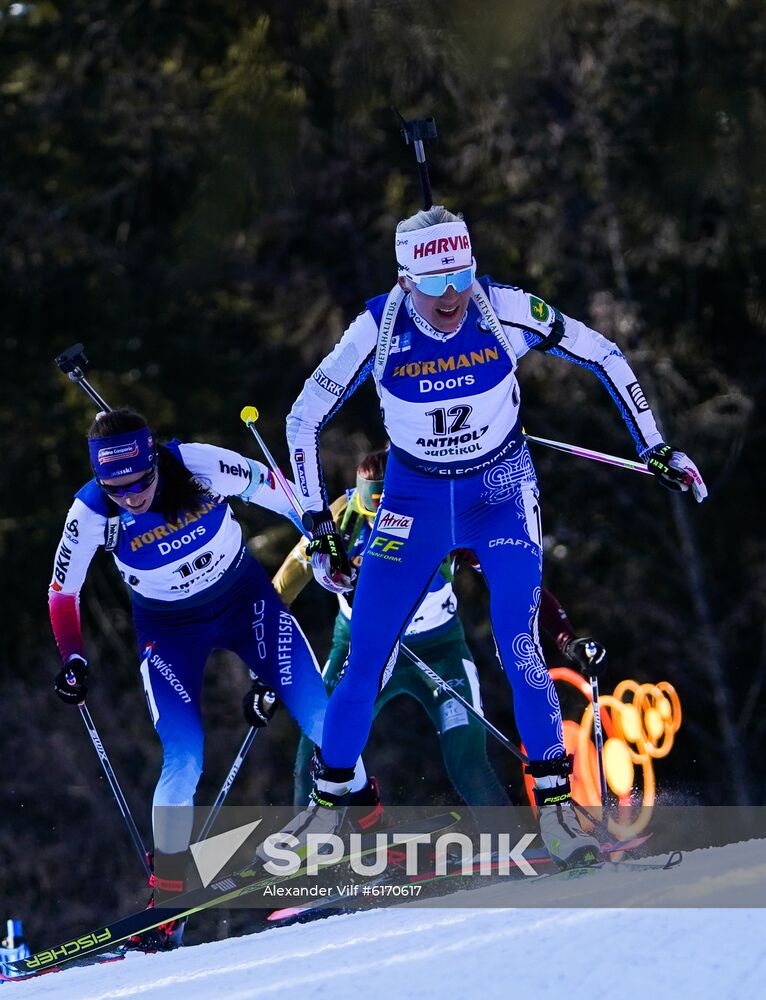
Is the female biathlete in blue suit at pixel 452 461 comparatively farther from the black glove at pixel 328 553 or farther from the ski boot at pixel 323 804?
the ski boot at pixel 323 804

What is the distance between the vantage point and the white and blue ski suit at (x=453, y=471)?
4.55 m

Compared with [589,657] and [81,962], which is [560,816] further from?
[81,962]

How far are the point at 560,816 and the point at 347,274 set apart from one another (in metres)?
10.6

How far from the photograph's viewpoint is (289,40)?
1448 cm

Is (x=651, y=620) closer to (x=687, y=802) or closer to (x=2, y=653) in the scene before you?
(x=687, y=802)

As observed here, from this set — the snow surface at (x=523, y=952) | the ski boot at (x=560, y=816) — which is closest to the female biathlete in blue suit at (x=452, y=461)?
the ski boot at (x=560, y=816)

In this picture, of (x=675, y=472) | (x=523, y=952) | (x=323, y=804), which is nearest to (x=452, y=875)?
(x=323, y=804)

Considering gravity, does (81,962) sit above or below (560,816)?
below

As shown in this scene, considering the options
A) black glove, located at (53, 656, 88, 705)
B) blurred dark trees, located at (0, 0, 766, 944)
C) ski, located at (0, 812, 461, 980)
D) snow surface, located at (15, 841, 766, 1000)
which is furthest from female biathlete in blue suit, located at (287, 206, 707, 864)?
blurred dark trees, located at (0, 0, 766, 944)

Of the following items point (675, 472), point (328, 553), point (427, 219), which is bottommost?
point (328, 553)

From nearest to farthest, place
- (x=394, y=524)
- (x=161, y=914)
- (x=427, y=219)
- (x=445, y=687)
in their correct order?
(x=427, y=219)
(x=394, y=524)
(x=161, y=914)
(x=445, y=687)

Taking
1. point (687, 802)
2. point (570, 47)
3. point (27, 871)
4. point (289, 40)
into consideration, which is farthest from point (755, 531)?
point (27, 871)

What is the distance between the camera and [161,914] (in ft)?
17.2

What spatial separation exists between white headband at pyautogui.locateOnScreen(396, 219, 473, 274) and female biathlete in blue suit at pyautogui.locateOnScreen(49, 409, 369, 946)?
3.89 ft
